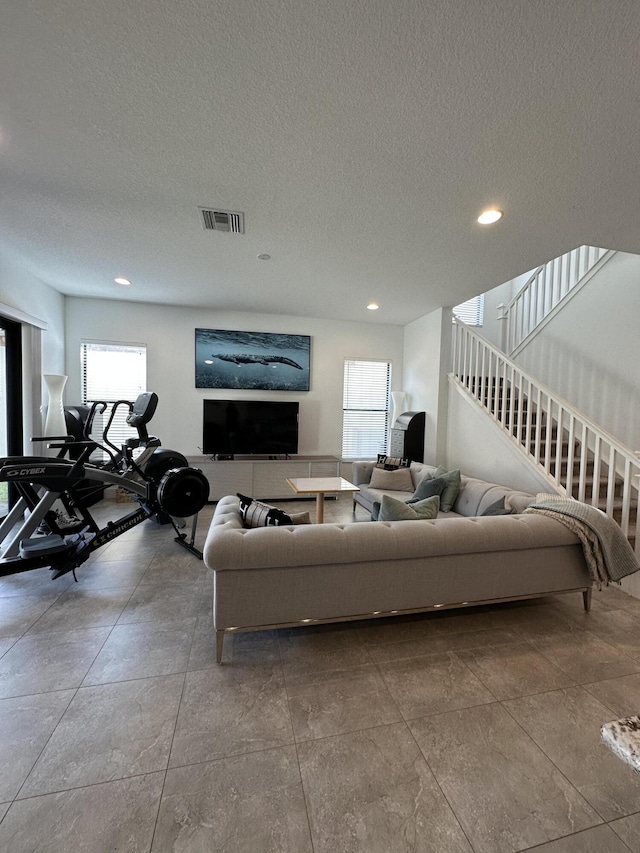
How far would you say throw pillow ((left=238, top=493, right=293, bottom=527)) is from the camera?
2.09 meters

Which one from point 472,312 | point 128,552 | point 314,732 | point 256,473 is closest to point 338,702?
point 314,732

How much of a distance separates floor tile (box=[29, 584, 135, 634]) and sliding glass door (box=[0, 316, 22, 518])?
7.17ft

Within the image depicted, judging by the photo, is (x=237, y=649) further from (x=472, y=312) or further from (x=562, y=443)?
(x=472, y=312)

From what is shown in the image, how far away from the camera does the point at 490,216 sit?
2.55 m

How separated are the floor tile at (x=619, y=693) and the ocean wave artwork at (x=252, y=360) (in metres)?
4.64

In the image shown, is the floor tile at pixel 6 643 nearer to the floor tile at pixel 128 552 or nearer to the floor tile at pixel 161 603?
the floor tile at pixel 161 603

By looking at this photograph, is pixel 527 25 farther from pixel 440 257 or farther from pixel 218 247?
pixel 218 247

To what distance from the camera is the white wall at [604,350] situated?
3.58 m

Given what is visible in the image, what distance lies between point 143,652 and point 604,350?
16.8 feet

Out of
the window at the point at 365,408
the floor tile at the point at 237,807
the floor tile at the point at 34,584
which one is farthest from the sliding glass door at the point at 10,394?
the window at the point at 365,408

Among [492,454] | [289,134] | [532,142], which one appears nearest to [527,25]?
[532,142]

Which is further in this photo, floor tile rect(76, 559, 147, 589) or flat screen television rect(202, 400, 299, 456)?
flat screen television rect(202, 400, 299, 456)

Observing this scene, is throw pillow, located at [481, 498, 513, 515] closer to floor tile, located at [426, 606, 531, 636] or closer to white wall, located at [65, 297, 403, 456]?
floor tile, located at [426, 606, 531, 636]

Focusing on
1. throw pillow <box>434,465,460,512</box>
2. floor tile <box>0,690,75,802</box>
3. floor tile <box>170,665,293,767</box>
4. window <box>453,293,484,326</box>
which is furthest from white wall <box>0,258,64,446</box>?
window <box>453,293,484,326</box>
